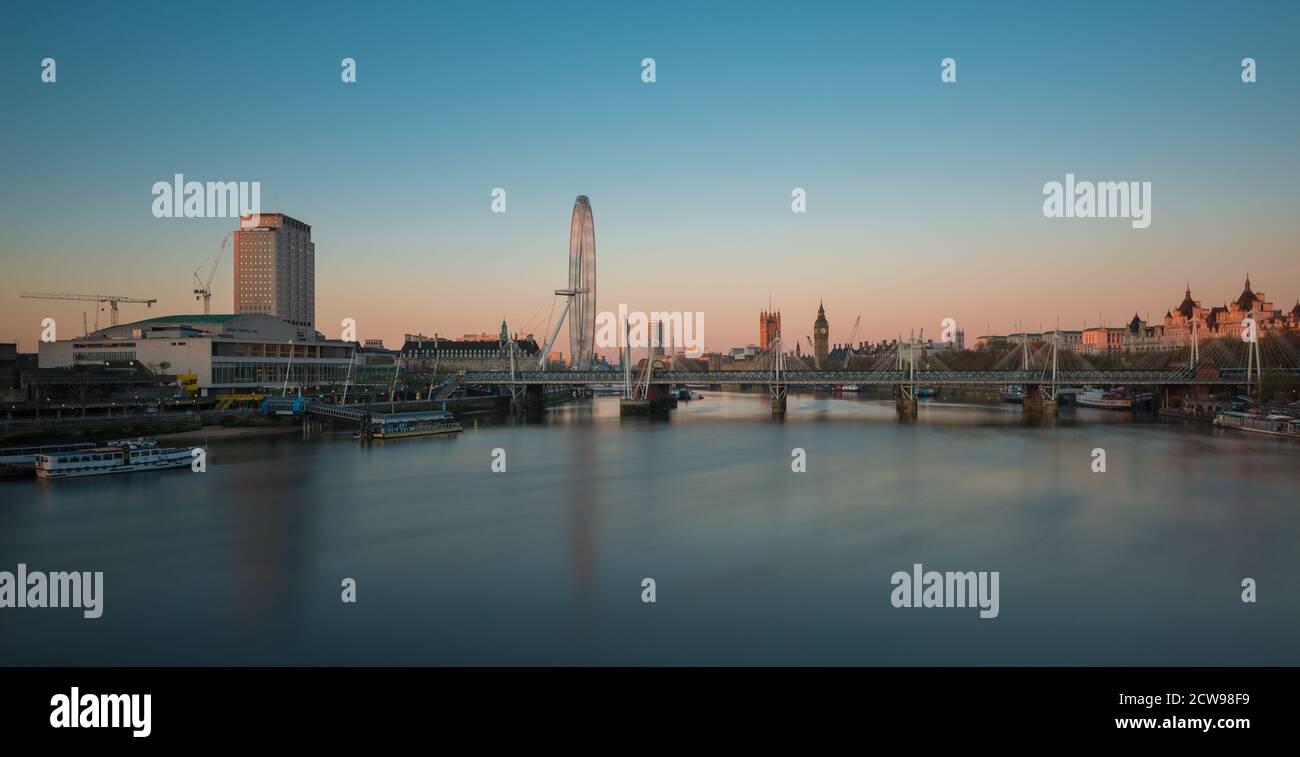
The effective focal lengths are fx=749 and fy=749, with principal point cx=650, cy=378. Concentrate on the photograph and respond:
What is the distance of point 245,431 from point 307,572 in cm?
2404

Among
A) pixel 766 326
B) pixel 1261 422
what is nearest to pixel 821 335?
pixel 766 326

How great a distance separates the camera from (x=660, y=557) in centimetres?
1432

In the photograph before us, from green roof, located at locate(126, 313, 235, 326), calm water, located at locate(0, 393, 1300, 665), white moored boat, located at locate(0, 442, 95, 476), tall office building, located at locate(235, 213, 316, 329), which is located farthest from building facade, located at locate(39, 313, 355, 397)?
tall office building, located at locate(235, 213, 316, 329)

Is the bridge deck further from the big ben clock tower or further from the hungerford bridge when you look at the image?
the big ben clock tower

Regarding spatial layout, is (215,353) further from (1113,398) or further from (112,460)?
(1113,398)

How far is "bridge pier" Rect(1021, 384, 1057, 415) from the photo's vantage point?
44809 millimetres

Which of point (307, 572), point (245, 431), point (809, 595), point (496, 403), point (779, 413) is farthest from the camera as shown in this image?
point (496, 403)

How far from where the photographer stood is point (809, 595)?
1203 centimetres

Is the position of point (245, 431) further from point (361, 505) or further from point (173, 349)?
point (361, 505)

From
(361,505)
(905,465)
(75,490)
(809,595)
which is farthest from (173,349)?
(809,595)

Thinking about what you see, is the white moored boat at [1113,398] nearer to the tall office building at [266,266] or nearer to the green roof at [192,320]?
A: the green roof at [192,320]

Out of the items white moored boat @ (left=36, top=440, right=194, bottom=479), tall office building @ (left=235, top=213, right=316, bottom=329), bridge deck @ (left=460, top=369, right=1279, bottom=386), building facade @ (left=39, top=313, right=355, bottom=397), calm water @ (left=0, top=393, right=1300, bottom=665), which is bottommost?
calm water @ (left=0, top=393, right=1300, bottom=665)

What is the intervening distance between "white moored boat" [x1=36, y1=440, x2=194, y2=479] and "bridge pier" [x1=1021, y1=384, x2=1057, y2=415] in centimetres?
4375

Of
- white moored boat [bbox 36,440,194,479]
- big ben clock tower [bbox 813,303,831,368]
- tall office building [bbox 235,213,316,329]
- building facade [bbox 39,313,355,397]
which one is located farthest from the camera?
big ben clock tower [bbox 813,303,831,368]
